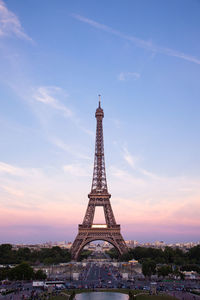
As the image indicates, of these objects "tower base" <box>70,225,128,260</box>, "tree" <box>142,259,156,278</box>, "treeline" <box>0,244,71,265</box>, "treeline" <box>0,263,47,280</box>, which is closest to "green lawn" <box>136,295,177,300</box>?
"tree" <box>142,259,156,278</box>

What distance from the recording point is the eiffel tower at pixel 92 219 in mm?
88812

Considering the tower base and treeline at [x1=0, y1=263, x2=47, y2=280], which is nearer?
treeline at [x1=0, y1=263, x2=47, y2=280]

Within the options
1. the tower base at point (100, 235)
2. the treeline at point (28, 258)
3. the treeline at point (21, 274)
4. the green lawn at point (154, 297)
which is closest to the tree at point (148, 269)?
the tower base at point (100, 235)

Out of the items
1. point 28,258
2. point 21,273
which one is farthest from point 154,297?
point 28,258

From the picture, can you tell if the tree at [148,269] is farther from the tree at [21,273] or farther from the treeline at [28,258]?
the treeline at [28,258]

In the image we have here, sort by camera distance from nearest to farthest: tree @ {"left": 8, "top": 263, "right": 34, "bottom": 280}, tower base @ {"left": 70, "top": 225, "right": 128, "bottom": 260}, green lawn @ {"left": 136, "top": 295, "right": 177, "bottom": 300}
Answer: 1. green lawn @ {"left": 136, "top": 295, "right": 177, "bottom": 300}
2. tree @ {"left": 8, "top": 263, "right": 34, "bottom": 280}
3. tower base @ {"left": 70, "top": 225, "right": 128, "bottom": 260}

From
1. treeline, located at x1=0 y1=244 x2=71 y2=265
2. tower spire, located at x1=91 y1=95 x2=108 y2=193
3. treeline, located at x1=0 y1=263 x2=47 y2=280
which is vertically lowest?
treeline, located at x1=0 y1=263 x2=47 y2=280

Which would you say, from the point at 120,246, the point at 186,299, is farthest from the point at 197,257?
the point at 186,299

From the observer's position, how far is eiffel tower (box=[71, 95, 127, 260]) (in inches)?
3497

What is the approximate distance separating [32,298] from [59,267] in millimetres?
36941

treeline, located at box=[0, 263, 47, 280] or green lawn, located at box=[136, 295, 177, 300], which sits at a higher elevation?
treeline, located at box=[0, 263, 47, 280]

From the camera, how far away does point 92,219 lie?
91.0 m

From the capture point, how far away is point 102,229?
89562mm

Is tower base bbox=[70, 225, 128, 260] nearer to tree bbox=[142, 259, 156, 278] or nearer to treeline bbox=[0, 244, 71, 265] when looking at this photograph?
treeline bbox=[0, 244, 71, 265]
